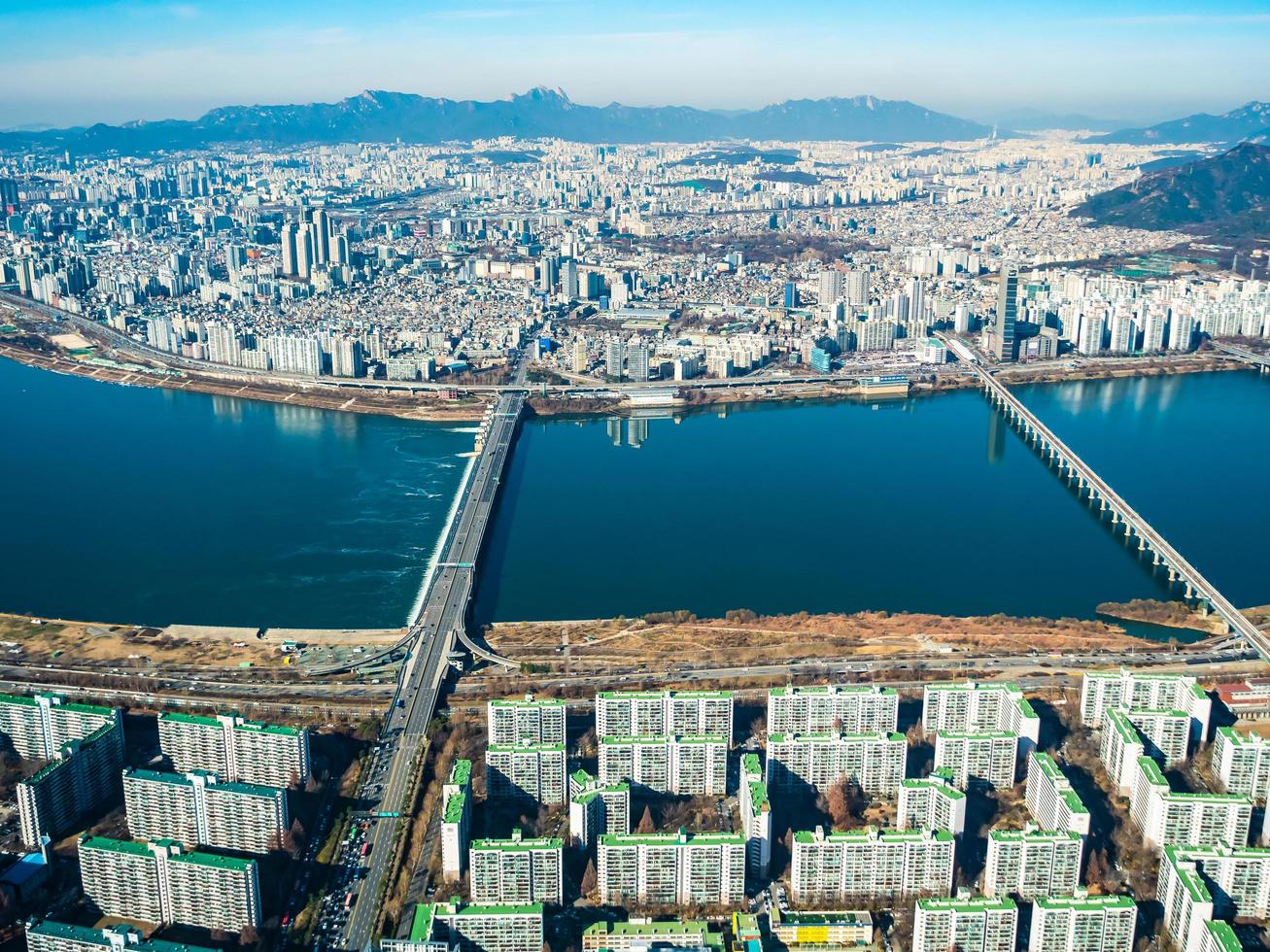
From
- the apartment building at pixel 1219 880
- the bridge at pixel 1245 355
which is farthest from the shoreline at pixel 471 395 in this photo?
the apartment building at pixel 1219 880

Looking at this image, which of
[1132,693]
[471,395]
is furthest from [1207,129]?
[1132,693]

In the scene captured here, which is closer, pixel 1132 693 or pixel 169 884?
pixel 169 884

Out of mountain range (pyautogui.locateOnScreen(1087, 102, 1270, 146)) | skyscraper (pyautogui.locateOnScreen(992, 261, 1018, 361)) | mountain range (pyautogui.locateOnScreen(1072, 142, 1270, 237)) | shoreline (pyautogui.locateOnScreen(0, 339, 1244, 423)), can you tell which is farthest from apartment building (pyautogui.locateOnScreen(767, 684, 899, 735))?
A: mountain range (pyautogui.locateOnScreen(1087, 102, 1270, 146))

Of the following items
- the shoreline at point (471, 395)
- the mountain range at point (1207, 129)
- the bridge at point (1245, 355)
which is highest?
the mountain range at point (1207, 129)

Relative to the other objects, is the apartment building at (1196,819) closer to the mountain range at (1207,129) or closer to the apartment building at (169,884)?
the apartment building at (169,884)

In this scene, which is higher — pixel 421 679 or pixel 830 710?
pixel 830 710

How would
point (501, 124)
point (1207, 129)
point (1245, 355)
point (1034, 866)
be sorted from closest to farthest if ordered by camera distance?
1. point (1034, 866)
2. point (1245, 355)
3. point (1207, 129)
4. point (501, 124)

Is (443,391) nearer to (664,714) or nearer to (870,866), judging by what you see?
(664,714)

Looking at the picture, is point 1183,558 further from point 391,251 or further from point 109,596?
point 391,251

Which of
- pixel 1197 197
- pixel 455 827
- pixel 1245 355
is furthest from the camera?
pixel 1197 197
